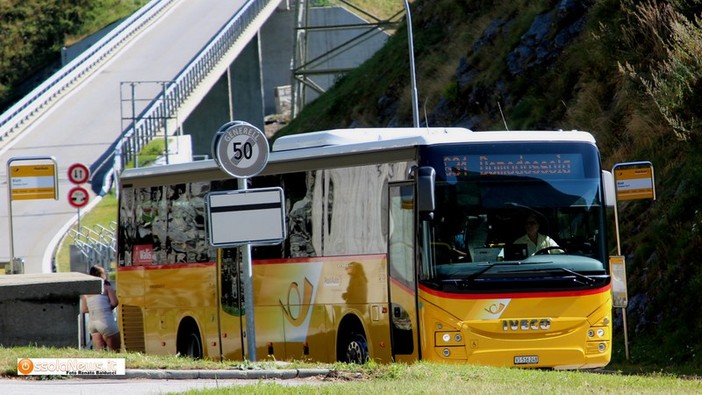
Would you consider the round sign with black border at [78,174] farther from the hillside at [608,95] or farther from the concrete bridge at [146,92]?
the hillside at [608,95]

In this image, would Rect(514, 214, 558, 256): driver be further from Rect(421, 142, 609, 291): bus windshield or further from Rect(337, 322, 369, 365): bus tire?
Rect(337, 322, 369, 365): bus tire

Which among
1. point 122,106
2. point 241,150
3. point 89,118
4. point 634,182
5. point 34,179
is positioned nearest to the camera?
point 241,150

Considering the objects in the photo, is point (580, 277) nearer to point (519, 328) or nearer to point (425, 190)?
point (519, 328)

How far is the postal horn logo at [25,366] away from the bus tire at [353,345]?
442cm

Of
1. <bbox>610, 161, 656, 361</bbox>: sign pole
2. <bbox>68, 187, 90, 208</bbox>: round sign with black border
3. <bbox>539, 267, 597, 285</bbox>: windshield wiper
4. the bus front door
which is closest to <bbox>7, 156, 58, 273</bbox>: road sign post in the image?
<bbox>68, 187, 90, 208</bbox>: round sign with black border

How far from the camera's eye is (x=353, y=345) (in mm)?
16828

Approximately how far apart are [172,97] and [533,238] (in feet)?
146

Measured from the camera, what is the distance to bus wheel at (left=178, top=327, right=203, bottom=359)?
20.1 meters

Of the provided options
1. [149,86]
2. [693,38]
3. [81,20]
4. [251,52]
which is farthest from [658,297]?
[81,20]

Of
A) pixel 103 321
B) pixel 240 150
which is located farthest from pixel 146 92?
pixel 240 150

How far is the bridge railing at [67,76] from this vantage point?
58.1 metres

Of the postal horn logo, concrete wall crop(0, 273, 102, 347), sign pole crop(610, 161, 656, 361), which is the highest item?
sign pole crop(610, 161, 656, 361)

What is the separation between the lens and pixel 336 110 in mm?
48469

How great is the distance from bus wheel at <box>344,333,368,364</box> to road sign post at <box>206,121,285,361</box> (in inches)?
104
